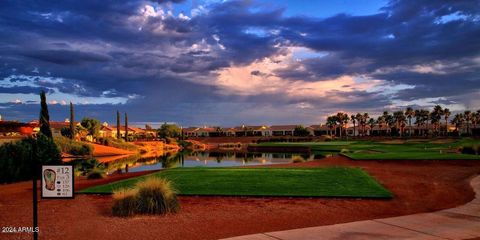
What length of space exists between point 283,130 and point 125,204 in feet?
475

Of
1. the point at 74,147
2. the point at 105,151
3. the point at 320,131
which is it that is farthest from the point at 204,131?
the point at 74,147

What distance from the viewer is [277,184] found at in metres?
17.6

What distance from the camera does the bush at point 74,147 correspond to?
2143 inches

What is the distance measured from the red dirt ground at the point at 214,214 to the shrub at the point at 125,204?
305 mm

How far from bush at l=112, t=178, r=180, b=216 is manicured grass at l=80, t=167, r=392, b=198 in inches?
133

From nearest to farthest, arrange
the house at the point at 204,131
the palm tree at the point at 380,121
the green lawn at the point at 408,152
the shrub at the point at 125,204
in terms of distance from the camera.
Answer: the shrub at the point at 125,204, the green lawn at the point at 408,152, the palm tree at the point at 380,121, the house at the point at 204,131

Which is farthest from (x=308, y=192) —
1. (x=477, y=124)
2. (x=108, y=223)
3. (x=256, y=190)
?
(x=477, y=124)

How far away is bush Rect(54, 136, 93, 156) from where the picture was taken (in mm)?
54438

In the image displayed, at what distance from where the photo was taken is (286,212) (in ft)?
40.3

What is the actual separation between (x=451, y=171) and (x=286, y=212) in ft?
50.8

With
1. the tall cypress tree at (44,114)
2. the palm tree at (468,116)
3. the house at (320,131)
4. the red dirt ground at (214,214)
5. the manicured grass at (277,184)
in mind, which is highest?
the palm tree at (468,116)

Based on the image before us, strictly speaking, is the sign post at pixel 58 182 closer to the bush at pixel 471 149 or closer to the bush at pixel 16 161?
the bush at pixel 16 161

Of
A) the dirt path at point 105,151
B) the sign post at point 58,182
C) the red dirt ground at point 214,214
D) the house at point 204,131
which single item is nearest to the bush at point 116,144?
the dirt path at point 105,151

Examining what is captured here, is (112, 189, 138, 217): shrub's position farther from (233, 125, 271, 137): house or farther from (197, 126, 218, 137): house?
(197, 126, 218, 137): house
